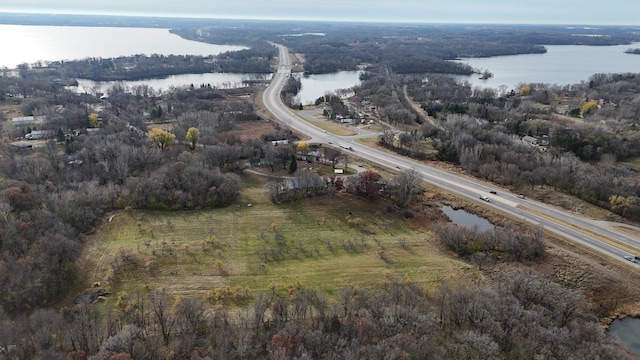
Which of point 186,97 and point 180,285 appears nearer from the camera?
point 180,285

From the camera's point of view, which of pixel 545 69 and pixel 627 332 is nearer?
pixel 627 332

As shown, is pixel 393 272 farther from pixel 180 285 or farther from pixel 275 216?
pixel 180 285

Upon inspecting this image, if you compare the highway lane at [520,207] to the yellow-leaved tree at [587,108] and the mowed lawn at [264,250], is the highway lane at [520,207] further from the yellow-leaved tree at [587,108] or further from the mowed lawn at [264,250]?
the yellow-leaved tree at [587,108]

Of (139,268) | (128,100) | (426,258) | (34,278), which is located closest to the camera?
(34,278)

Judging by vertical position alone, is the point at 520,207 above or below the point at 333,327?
A: above

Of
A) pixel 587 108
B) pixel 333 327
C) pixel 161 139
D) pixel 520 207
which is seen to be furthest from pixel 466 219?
pixel 587 108

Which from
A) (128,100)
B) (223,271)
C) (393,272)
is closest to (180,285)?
(223,271)

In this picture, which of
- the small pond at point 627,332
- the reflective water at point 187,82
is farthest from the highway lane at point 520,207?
the reflective water at point 187,82

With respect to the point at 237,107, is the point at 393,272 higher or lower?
lower

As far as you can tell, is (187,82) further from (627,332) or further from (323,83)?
(627,332)
